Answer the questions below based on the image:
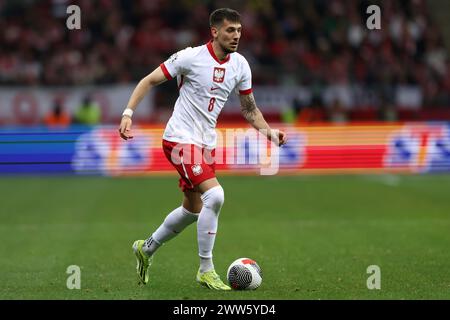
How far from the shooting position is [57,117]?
24219mm

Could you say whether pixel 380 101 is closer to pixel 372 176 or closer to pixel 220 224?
pixel 372 176

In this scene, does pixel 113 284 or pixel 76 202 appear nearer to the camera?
pixel 113 284

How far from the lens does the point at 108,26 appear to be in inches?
1078

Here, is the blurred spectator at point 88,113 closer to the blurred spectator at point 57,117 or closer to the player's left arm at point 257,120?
the blurred spectator at point 57,117

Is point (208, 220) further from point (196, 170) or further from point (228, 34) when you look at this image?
point (228, 34)

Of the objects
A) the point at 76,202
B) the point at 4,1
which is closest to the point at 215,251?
the point at 76,202

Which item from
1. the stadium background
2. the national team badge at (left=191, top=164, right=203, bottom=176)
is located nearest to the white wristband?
the national team badge at (left=191, top=164, right=203, bottom=176)

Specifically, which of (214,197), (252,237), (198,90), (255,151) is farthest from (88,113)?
(214,197)

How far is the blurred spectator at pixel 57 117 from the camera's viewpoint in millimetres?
23958

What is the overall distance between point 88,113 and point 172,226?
15913 millimetres

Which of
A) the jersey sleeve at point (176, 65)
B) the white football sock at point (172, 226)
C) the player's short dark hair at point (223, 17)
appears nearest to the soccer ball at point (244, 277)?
the white football sock at point (172, 226)

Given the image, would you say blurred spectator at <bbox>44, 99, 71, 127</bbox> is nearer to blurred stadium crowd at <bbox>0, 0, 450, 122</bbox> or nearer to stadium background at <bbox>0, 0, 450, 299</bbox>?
stadium background at <bbox>0, 0, 450, 299</bbox>

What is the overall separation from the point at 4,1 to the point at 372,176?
1330 cm

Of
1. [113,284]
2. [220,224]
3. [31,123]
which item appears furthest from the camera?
[31,123]
